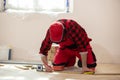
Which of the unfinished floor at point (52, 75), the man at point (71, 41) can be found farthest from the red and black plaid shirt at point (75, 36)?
the unfinished floor at point (52, 75)

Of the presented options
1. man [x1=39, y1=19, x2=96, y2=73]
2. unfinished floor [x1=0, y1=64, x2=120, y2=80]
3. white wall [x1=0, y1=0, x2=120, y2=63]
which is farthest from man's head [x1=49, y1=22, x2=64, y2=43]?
white wall [x1=0, y1=0, x2=120, y2=63]

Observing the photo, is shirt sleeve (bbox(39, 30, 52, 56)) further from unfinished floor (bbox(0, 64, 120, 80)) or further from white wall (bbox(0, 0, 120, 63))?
white wall (bbox(0, 0, 120, 63))

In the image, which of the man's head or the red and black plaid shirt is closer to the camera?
the man's head

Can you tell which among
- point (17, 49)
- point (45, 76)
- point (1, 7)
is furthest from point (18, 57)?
point (45, 76)

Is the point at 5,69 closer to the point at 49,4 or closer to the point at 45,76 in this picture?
the point at 45,76

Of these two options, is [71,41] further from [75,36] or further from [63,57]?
[63,57]

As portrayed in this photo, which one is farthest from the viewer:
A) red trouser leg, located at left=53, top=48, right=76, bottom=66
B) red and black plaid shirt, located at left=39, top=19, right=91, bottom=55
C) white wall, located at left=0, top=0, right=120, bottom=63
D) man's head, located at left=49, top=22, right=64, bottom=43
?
white wall, located at left=0, top=0, right=120, bottom=63

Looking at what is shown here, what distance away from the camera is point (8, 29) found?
10.1 ft

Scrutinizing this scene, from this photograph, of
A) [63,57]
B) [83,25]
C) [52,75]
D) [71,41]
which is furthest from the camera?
[83,25]

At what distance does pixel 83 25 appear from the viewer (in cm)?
299

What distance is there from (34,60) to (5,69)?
2.41 feet

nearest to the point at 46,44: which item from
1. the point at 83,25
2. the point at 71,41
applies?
the point at 71,41

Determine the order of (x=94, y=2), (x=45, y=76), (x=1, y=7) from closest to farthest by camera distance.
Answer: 1. (x=45, y=76)
2. (x=94, y=2)
3. (x=1, y=7)

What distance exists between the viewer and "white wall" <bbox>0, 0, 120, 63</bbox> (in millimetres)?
2965
